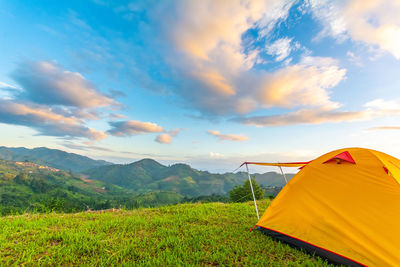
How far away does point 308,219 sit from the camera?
483 centimetres

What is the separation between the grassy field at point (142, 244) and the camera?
4.04 metres

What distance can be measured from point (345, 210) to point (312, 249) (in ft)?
4.19

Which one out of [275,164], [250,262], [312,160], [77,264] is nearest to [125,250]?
[77,264]

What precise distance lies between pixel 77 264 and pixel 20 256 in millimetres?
1474

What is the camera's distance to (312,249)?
4480mm

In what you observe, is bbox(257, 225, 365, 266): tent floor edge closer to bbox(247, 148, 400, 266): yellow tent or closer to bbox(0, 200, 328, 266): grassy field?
bbox(247, 148, 400, 266): yellow tent

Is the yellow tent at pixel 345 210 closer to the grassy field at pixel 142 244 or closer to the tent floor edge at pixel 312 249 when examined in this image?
the tent floor edge at pixel 312 249

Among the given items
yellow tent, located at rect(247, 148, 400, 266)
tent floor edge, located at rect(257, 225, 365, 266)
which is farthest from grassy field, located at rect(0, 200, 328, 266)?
yellow tent, located at rect(247, 148, 400, 266)

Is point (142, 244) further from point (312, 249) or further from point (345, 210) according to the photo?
point (345, 210)

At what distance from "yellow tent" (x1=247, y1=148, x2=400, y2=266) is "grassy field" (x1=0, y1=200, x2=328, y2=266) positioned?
0.44 metres

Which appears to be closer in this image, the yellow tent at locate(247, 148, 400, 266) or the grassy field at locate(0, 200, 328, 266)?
the yellow tent at locate(247, 148, 400, 266)

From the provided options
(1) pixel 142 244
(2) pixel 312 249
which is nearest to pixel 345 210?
(2) pixel 312 249

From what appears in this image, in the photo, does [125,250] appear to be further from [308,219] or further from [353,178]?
[353,178]

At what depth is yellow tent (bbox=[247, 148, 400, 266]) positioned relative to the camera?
12.8 feet
